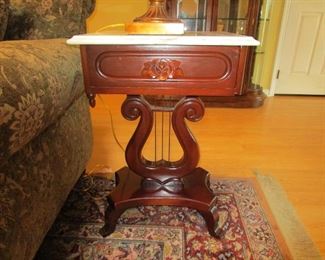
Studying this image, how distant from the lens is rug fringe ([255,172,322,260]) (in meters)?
0.87

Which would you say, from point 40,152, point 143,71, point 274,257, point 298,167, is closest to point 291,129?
point 298,167

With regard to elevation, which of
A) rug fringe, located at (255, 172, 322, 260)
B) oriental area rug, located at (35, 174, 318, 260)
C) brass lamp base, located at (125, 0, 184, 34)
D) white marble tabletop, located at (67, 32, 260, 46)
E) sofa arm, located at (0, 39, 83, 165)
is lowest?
rug fringe, located at (255, 172, 322, 260)

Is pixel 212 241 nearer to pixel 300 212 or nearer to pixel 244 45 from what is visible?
pixel 300 212

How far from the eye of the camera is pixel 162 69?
0.71m

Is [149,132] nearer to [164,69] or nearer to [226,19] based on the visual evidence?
[164,69]

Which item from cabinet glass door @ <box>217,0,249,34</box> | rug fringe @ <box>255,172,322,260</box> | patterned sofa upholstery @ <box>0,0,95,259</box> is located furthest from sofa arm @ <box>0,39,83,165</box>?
cabinet glass door @ <box>217,0,249,34</box>

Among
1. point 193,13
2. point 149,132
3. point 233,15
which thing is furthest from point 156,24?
point 233,15

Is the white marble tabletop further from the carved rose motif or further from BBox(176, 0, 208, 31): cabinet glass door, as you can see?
BBox(176, 0, 208, 31): cabinet glass door

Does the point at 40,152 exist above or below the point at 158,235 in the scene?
above

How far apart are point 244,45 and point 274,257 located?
0.66 meters

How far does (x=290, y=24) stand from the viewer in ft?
7.91

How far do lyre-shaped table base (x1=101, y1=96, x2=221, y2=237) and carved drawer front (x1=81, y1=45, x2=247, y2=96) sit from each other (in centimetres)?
11

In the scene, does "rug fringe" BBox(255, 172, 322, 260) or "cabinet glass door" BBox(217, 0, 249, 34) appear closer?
"rug fringe" BBox(255, 172, 322, 260)

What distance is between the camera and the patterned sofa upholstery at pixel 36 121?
51 cm
